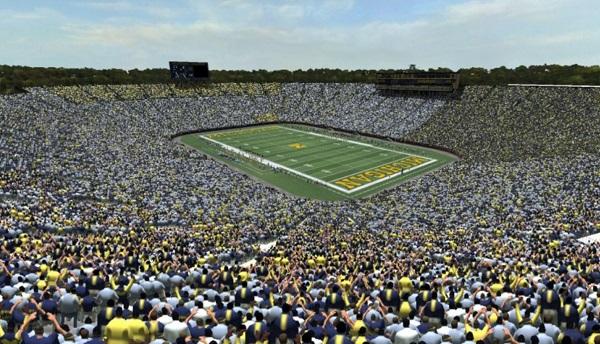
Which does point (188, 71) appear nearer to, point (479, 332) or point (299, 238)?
point (299, 238)

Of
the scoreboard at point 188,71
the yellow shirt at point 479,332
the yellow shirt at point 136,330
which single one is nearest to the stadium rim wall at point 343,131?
the scoreboard at point 188,71

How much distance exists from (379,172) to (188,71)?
69063mm

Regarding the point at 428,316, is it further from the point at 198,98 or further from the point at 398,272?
the point at 198,98

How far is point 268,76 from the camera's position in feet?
438

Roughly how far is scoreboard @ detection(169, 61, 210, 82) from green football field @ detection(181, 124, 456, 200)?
27603 mm

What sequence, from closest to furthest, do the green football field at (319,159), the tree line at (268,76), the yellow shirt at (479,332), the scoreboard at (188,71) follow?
the yellow shirt at (479,332)
the green football field at (319,159)
the tree line at (268,76)
the scoreboard at (188,71)

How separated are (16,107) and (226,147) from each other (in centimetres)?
3308

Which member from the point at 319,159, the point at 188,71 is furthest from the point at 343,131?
the point at 188,71

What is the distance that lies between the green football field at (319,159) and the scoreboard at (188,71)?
27.6m

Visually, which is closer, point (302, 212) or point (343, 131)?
point (302, 212)

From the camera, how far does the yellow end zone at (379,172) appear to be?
52906 mm

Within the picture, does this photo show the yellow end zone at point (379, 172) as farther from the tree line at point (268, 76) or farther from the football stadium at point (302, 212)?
the tree line at point (268, 76)

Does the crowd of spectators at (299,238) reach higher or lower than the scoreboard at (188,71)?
lower

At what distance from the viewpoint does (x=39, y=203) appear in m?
29.4
